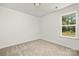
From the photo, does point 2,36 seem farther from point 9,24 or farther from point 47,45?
point 47,45

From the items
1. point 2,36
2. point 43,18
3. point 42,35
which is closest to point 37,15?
point 43,18

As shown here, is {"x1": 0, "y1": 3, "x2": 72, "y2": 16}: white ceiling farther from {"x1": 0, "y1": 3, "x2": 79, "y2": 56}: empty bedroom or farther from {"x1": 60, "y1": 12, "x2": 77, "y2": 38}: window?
{"x1": 60, "y1": 12, "x2": 77, "y2": 38}: window

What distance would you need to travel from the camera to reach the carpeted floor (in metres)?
1.71

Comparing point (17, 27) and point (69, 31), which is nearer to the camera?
point (69, 31)

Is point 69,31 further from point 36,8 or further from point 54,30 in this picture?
point 36,8

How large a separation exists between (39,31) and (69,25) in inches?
21.6

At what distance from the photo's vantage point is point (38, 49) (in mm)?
1811

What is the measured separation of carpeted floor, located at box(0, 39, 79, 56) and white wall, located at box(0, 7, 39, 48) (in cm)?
10

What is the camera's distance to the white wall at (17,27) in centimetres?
170

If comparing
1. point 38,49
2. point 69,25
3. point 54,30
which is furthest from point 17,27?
point 69,25

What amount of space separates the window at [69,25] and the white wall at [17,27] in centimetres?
48

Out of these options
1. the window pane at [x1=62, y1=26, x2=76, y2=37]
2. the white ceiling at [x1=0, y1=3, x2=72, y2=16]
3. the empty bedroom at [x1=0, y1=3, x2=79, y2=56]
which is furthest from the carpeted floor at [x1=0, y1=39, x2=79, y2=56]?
the white ceiling at [x1=0, y1=3, x2=72, y2=16]

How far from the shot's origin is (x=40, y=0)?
4.35ft

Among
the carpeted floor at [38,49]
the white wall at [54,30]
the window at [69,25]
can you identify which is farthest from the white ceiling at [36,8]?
the carpeted floor at [38,49]
